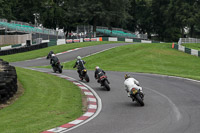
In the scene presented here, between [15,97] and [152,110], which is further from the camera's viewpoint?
[15,97]

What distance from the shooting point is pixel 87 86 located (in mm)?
18312

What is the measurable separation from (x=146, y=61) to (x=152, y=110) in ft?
68.6

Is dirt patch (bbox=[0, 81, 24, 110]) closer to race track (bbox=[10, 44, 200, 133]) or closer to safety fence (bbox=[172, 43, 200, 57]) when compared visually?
race track (bbox=[10, 44, 200, 133])

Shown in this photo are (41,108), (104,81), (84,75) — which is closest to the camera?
(41,108)

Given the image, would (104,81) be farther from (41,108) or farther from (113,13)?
(113,13)

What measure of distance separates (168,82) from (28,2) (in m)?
71.5

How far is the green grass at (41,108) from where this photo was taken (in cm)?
978

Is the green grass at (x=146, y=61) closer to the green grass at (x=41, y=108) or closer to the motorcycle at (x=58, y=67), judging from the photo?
the motorcycle at (x=58, y=67)

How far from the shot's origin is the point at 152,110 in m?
12.0

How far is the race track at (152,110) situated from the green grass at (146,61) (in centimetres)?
854

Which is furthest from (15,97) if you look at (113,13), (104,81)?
(113,13)

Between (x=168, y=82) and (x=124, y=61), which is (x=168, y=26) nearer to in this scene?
(x=124, y=61)

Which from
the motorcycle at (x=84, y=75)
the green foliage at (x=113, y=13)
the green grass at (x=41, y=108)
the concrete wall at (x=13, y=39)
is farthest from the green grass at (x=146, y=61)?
the green foliage at (x=113, y=13)

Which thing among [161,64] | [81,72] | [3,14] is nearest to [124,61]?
[161,64]
